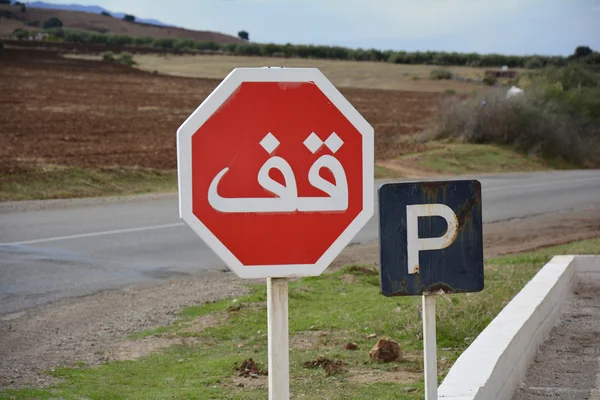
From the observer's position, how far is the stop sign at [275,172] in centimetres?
272

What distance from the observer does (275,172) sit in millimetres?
2764

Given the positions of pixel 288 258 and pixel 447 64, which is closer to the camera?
pixel 288 258

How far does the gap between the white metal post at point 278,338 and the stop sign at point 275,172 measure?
6 cm

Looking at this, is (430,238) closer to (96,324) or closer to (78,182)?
(96,324)

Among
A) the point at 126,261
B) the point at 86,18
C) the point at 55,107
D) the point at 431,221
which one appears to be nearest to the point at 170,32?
the point at 86,18

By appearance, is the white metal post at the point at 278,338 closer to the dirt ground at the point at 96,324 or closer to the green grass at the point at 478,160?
the dirt ground at the point at 96,324

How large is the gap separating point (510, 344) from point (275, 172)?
3301 millimetres

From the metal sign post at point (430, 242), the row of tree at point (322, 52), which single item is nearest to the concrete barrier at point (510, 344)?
the metal sign post at point (430, 242)

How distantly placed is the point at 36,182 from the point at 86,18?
101 meters

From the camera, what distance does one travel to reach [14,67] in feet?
178

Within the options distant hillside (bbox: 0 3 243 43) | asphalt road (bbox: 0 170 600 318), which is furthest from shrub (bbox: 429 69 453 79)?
asphalt road (bbox: 0 170 600 318)

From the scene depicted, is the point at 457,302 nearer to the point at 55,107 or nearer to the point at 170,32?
the point at 55,107

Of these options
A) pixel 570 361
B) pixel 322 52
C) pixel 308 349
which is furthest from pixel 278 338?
pixel 322 52

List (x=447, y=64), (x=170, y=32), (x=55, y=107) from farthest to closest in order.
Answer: (x=170, y=32)
(x=447, y=64)
(x=55, y=107)
